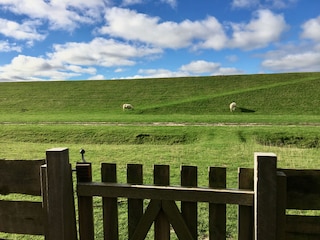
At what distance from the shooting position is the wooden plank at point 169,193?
2.73m

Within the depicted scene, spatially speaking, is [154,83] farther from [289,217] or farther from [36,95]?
[289,217]

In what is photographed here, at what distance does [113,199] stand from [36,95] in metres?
55.2

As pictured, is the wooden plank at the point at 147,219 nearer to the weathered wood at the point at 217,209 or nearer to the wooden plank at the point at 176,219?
the wooden plank at the point at 176,219

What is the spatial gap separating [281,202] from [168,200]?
97 cm

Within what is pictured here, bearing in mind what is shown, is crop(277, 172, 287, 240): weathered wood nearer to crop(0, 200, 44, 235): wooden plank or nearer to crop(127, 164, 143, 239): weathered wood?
crop(127, 164, 143, 239): weathered wood

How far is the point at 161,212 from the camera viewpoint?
2.92 meters

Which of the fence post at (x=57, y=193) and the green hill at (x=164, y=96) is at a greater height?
the green hill at (x=164, y=96)

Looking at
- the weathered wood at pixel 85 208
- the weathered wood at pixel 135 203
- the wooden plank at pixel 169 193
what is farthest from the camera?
the weathered wood at pixel 85 208

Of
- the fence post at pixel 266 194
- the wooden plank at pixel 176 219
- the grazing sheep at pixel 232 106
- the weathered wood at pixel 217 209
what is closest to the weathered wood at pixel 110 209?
the wooden plank at pixel 176 219

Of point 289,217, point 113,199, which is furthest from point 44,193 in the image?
point 289,217

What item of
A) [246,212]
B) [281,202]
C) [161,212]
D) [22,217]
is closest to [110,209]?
[161,212]

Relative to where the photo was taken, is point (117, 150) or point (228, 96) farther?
point (228, 96)

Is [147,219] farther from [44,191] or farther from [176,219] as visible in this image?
[44,191]

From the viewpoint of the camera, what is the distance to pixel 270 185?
258 cm
